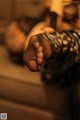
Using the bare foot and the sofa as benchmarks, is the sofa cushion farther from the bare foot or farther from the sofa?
the bare foot

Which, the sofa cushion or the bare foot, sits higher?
the bare foot

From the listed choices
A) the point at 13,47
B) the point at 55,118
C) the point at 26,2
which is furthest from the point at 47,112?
the point at 26,2

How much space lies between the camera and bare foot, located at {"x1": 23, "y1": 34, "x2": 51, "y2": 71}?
2.10 ft

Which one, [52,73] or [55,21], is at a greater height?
[55,21]

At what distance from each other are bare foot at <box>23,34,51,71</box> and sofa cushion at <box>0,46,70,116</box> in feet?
0.96

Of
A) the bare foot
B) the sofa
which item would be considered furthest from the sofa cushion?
the bare foot

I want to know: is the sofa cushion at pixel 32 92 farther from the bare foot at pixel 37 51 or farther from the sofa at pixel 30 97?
the bare foot at pixel 37 51

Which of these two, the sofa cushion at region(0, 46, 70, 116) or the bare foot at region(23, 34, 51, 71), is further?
the sofa cushion at region(0, 46, 70, 116)

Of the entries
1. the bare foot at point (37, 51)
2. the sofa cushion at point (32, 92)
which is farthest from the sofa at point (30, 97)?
the bare foot at point (37, 51)

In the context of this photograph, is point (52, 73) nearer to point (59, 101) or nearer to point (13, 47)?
point (59, 101)

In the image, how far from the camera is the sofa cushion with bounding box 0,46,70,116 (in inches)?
37.0

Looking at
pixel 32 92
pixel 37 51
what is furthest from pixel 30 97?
pixel 37 51

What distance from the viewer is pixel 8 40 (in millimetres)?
1070

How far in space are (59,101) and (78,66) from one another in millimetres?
187
